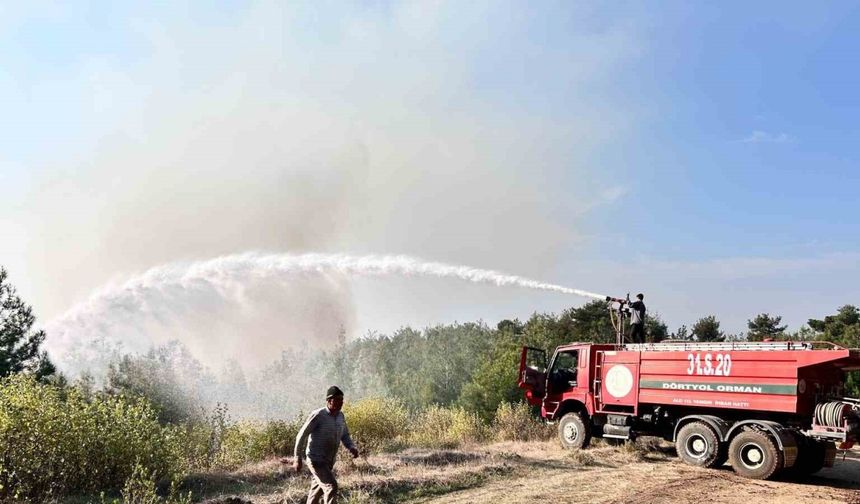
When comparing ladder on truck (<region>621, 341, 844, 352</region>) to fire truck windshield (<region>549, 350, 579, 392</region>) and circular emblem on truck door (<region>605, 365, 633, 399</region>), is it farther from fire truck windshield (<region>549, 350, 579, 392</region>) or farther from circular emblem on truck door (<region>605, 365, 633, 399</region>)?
fire truck windshield (<region>549, 350, 579, 392</region>)

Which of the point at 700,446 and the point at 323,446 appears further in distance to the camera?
the point at 700,446

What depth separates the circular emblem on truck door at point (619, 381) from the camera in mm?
15461

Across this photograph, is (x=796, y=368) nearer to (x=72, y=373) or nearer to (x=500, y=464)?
(x=500, y=464)

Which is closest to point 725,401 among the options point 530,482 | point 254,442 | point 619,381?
point 619,381

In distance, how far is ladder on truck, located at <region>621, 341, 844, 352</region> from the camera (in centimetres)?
1247

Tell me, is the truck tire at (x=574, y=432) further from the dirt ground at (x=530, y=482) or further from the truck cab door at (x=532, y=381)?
the dirt ground at (x=530, y=482)

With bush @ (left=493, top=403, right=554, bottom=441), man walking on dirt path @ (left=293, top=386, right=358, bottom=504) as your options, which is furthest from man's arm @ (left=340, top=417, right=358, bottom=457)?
bush @ (left=493, top=403, right=554, bottom=441)

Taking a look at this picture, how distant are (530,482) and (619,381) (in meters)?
5.45

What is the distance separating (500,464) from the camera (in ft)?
42.3

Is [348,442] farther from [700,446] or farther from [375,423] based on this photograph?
[375,423]

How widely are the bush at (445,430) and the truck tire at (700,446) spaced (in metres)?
6.19

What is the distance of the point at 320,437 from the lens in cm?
796

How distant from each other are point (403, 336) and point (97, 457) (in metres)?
46.1

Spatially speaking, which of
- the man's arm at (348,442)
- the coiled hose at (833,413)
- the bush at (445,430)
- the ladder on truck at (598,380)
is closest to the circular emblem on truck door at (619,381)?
the ladder on truck at (598,380)
